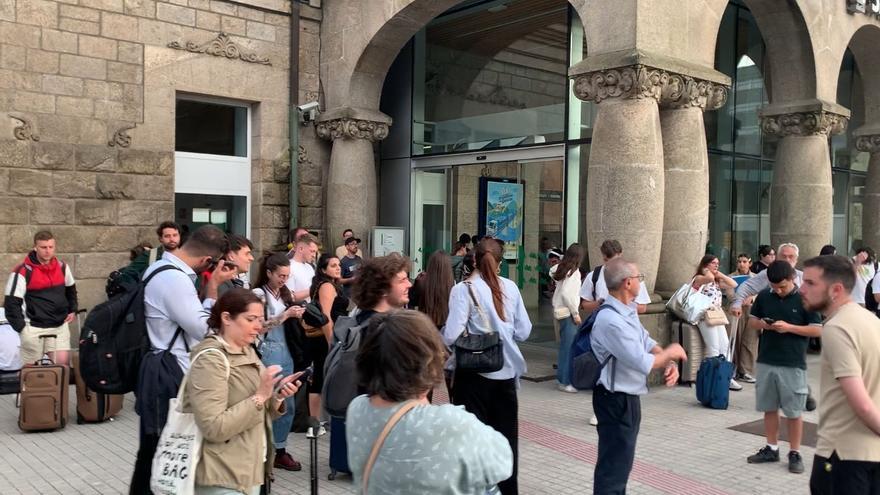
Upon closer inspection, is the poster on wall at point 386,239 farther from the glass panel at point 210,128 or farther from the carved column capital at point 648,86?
the carved column capital at point 648,86

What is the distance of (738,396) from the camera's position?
9.10m

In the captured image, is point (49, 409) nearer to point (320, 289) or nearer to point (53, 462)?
point (53, 462)

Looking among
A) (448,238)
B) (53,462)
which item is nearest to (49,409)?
(53,462)

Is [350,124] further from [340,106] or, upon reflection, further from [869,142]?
[869,142]

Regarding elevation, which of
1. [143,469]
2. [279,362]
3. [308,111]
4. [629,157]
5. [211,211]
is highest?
[308,111]

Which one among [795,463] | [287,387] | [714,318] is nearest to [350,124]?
[714,318]

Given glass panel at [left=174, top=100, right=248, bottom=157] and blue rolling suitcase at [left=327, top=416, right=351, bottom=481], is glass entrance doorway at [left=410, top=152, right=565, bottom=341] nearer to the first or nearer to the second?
glass panel at [left=174, top=100, right=248, bottom=157]

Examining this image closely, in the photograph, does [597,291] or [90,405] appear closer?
[90,405]

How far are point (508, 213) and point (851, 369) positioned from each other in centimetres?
1045

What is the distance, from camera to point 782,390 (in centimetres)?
607

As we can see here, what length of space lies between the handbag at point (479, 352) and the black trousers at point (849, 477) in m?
2.01

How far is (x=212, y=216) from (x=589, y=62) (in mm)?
6896

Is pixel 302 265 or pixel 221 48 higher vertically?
pixel 221 48

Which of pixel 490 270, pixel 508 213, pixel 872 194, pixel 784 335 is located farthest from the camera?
pixel 872 194
